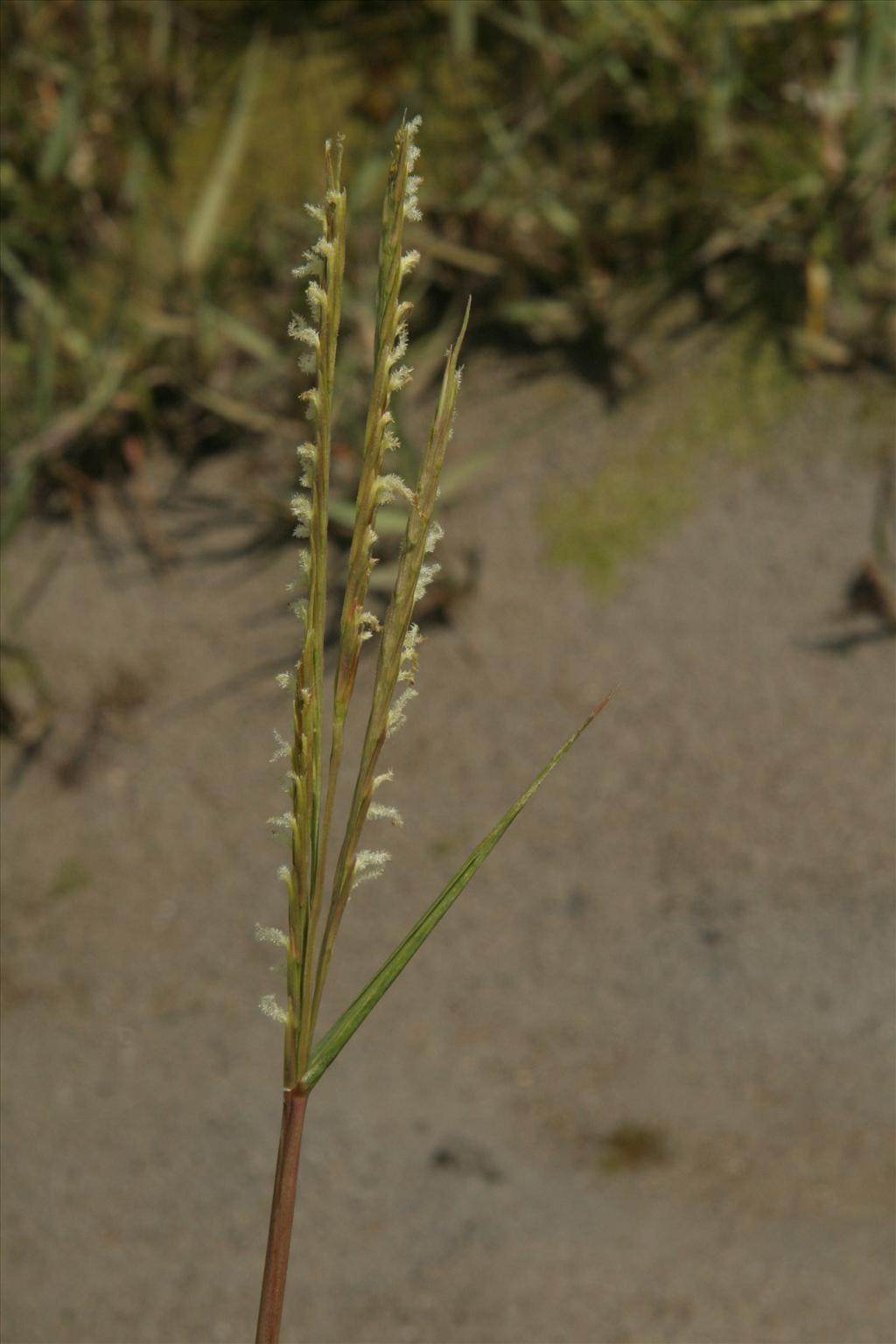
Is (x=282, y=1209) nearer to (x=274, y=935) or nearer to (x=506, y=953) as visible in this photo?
(x=274, y=935)

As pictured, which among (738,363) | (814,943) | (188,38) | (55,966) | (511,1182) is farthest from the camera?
(188,38)

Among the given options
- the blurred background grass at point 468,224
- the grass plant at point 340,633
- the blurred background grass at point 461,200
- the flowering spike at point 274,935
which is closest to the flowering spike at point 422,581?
the grass plant at point 340,633

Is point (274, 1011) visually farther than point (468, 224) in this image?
No

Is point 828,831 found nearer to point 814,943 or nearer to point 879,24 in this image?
point 814,943

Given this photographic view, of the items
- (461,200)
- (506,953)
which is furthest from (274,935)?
(461,200)

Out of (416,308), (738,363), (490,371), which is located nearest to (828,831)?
(738,363)

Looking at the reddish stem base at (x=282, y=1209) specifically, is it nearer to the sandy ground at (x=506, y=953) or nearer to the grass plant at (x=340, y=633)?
the grass plant at (x=340, y=633)

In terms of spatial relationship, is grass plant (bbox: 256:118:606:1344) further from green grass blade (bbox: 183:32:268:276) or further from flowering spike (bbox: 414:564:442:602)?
green grass blade (bbox: 183:32:268:276)
